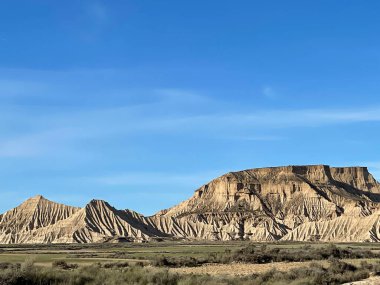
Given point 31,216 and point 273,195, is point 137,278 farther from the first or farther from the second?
point 273,195

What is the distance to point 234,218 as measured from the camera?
176 metres

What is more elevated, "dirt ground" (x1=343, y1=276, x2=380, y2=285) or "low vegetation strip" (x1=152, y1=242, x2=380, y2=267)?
"low vegetation strip" (x1=152, y1=242, x2=380, y2=267)

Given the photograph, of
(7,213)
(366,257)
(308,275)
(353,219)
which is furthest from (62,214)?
(308,275)

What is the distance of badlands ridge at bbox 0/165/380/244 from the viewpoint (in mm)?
149750

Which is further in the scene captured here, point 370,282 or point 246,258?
point 246,258

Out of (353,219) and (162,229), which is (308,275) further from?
(162,229)

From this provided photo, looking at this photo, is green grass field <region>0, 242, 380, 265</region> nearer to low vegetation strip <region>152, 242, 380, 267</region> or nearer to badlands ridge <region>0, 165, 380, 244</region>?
low vegetation strip <region>152, 242, 380, 267</region>

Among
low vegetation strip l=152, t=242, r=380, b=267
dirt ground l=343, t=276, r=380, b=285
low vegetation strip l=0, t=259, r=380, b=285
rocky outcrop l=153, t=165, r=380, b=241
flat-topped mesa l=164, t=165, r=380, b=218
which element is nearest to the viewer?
low vegetation strip l=0, t=259, r=380, b=285

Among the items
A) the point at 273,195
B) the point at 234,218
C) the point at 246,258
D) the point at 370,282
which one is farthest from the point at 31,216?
the point at 370,282

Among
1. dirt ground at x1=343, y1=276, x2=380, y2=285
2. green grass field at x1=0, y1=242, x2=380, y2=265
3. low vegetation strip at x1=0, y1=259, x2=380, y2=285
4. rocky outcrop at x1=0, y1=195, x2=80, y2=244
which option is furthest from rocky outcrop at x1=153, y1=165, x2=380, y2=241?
low vegetation strip at x1=0, y1=259, x2=380, y2=285

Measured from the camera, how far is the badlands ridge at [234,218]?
5896 inches

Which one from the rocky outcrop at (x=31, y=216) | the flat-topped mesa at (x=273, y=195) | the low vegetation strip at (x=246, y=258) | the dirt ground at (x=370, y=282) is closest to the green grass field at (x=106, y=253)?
the low vegetation strip at (x=246, y=258)

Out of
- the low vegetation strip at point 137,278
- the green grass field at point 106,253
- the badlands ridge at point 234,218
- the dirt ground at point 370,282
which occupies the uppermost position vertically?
the badlands ridge at point 234,218

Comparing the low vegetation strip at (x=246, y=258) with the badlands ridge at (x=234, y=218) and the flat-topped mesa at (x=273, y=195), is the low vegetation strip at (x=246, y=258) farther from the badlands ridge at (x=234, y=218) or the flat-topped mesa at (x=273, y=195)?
the flat-topped mesa at (x=273, y=195)
